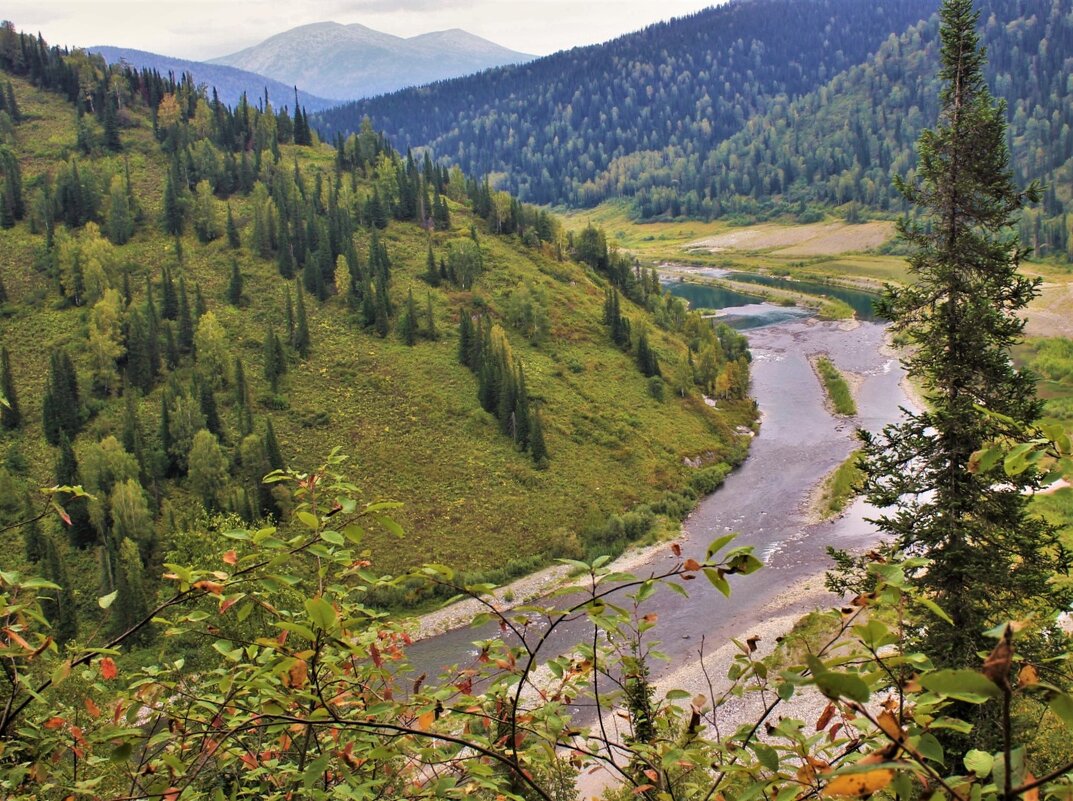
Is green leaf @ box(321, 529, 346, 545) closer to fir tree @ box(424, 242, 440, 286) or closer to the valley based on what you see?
the valley

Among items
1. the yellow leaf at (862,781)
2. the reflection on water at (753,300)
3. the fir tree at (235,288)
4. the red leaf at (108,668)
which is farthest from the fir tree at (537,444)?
the reflection on water at (753,300)

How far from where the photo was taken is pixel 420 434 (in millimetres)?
66438

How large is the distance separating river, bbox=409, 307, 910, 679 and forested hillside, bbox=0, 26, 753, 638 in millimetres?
3642

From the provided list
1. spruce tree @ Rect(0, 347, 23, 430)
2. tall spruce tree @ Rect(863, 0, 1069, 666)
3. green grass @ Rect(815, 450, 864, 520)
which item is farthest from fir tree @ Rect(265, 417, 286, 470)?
tall spruce tree @ Rect(863, 0, 1069, 666)

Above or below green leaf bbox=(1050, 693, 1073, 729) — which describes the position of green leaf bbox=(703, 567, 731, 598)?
below

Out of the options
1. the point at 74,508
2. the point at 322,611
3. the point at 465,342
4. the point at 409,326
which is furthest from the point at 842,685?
the point at 409,326

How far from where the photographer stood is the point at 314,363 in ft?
239

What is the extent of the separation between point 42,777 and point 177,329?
7204cm

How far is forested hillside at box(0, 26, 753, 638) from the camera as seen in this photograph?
184 feet

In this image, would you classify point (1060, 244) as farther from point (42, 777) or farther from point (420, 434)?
point (42, 777)

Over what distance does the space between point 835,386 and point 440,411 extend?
4489 centimetres

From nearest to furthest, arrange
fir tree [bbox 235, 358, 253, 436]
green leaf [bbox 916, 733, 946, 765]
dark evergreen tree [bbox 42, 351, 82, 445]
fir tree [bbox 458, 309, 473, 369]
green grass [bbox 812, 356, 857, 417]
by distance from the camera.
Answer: green leaf [bbox 916, 733, 946, 765] → dark evergreen tree [bbox 42, 351, 82, 445] → fir tree [bbox 235, 358, 253, 436] → fir tree [bbox 458, 309, 473, 369] → green grass [bbox 812, 356, 857, 417]

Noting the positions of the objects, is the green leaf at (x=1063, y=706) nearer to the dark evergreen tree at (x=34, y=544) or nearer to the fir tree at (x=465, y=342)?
the dark evergreen tree at (x=34, y=544)

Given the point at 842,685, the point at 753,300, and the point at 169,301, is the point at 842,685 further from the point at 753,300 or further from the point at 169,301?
the point at 753,300
